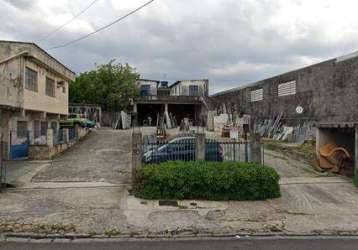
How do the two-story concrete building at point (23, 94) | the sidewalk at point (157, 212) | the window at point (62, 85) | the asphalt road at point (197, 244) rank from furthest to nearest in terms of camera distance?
1. the window at point (62, 85)
2. the two-story concrete building at point (23, 94)
3. the sidewalk at point (157, 212)
4. the asphalt road at point (197, 244)

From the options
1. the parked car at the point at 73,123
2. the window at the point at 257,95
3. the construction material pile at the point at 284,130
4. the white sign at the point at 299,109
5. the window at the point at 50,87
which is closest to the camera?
the construction material pile at the point at 284,130

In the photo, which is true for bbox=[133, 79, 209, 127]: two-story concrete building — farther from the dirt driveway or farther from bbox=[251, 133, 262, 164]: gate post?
bbox=[251, 133, 262, 164]: gate post

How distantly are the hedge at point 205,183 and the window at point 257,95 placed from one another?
19.9m

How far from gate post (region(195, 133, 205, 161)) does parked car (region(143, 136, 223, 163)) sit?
29cm

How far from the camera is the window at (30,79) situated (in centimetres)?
2055

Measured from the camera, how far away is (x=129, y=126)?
1597 inches

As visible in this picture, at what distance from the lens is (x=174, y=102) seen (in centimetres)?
4853

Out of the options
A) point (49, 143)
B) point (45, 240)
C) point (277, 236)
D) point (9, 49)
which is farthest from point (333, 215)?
point (9, 49)

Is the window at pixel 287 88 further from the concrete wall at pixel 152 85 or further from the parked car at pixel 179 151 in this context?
the concrete wall at pixel 152 85

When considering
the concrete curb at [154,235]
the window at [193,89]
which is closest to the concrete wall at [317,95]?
the concrete curb at [154,235]

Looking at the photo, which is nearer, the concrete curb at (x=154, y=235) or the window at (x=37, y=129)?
the concrete curb at (x=154, y=235)

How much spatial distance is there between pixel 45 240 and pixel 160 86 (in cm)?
5931

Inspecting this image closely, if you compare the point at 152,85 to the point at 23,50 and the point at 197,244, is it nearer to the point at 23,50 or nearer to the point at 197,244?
the point at 23,50

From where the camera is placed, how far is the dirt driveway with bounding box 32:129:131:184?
15258mm
